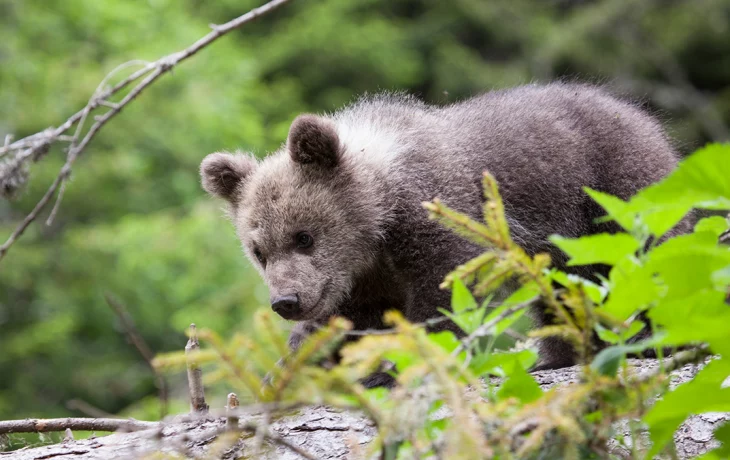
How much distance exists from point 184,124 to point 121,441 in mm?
10227

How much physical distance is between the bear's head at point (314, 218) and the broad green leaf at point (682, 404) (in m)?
2.42

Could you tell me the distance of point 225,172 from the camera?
4.49 meters

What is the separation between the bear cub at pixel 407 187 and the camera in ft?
13.3

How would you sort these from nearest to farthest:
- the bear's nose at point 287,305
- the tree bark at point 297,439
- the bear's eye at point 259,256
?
the tree bark at point 297,439 < the bear's nose at point 287,305 < the bear's eye at point 259,256

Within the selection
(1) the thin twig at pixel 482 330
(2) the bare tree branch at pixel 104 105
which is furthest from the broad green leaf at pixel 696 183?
(2) the bare tree branch at pixel 104 105

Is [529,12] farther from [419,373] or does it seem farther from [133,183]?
[419,373]

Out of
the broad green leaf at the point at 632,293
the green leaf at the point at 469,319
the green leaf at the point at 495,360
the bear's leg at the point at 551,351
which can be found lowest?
the bear's leg at the point at 551,351

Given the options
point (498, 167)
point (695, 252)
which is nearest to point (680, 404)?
point (695, 252)

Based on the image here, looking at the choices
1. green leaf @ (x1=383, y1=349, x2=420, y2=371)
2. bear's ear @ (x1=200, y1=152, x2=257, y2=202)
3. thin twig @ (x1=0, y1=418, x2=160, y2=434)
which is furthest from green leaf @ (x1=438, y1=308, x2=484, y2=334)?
bear's ear @ (x1=200, y1=152, x2=257, y2=202)

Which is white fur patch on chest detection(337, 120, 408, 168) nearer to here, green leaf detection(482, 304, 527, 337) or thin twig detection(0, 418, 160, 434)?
thin twig detection(0, 418, 160, 434)

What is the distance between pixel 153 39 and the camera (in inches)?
514

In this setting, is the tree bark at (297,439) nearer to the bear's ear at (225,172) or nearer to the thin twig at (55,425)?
the thin twig at (55,425)

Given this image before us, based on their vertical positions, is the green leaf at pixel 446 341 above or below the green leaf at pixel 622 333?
above

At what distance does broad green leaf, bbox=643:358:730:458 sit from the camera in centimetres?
153
